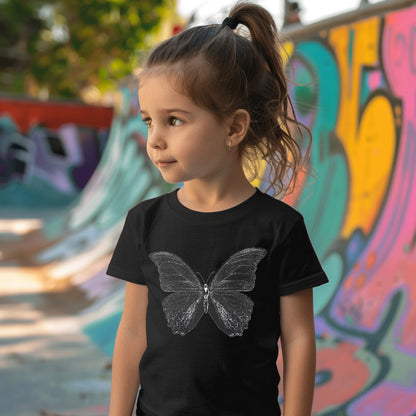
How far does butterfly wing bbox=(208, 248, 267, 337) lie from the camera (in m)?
1.48

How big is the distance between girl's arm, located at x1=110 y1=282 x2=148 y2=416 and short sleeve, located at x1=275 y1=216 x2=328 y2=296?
38cm

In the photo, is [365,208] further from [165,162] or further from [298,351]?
[165,162]

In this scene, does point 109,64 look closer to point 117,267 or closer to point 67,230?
point 67,230

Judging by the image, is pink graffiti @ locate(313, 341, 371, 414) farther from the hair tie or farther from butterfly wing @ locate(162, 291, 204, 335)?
the hair tie

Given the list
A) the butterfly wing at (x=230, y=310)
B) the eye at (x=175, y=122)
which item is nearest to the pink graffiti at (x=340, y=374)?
the butterfly wing at (x=230, y=310)

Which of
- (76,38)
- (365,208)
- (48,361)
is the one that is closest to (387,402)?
(365,208)

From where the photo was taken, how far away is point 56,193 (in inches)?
643

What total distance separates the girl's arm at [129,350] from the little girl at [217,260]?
7 centimetres

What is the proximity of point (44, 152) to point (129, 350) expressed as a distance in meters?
15.6

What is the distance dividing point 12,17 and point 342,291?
3069 cm

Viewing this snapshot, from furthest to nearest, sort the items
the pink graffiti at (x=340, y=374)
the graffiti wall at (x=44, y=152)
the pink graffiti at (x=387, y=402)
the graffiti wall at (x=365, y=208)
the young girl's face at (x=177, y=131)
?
the graffiti wall at (x=44, y=152) < the graffiti wall at (x=365, y=208) < the pink graffiti at (x=340, y=374) < the pink graffiti at (x=387, y=402) < the young girl's face at (x=177, y=131)

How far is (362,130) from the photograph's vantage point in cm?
427

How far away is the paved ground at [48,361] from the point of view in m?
3.54

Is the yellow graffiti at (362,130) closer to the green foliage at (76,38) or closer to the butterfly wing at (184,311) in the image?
the butterfly wing at (184,311)
